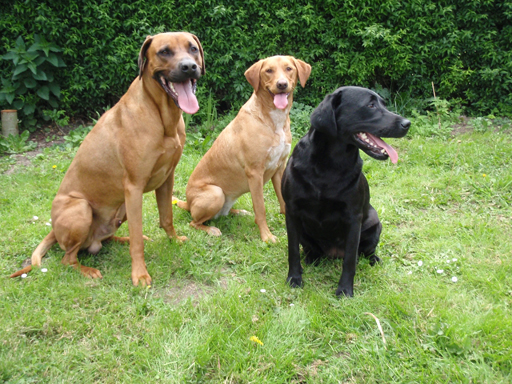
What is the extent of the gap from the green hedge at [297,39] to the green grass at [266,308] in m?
3.06

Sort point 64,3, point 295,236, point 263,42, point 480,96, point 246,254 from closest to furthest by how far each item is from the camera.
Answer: point 295,236 < point 246,254 < point 64,3 < point 263,42 < point 480,96

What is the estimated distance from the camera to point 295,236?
9.70 feet

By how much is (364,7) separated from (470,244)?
14.4 feet

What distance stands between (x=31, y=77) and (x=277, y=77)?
14.3 ft

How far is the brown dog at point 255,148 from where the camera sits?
3801 millimetres

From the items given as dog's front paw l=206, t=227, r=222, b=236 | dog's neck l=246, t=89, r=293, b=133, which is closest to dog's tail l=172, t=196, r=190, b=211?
dog's front paw l=206, t=227, r=222, b=236

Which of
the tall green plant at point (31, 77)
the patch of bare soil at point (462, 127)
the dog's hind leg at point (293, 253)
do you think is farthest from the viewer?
the patch of bare soil at point (462, 127)

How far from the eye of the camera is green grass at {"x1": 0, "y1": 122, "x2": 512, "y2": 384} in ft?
7.14

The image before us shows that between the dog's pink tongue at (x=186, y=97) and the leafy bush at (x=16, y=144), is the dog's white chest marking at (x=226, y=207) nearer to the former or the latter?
the dog's pink tongue at (x=186, y=97)

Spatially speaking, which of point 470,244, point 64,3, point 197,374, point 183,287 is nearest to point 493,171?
point 470,244

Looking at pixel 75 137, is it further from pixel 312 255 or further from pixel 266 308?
pixel 266 308

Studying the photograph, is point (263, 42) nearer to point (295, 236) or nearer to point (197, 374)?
point (295, 236)

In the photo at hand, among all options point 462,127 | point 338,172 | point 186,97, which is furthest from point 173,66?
point 462,127

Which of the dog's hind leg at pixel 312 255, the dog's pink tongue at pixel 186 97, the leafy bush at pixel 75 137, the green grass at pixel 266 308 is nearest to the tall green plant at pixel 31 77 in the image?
the leafy bush at pixel 75 137
